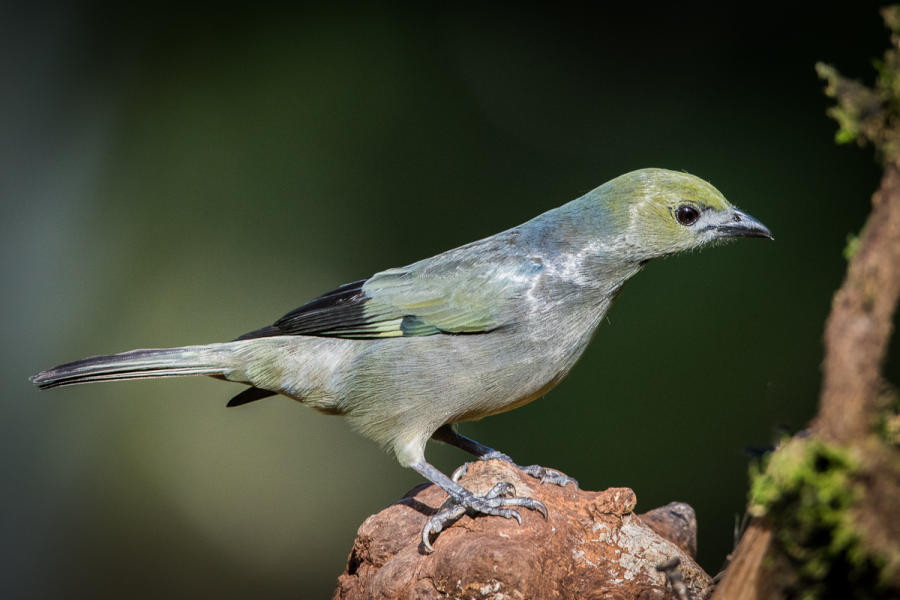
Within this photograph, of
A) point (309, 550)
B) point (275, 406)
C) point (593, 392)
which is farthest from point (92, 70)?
point (593, 392)

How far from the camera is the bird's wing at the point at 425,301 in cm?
418

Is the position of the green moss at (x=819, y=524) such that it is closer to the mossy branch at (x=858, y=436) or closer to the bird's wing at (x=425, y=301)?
the mossy branch at (x=858, y=436)

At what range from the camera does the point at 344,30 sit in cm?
762

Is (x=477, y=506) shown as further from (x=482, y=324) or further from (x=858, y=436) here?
(x=858, y=436)

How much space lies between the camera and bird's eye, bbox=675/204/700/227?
13.5 feet

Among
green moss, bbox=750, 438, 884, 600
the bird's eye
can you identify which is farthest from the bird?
green moss, bbox=750, 438, 884, 600

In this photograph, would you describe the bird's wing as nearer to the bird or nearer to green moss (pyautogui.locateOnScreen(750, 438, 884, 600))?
the bird

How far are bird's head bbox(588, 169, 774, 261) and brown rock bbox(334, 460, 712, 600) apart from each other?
1.41 metres

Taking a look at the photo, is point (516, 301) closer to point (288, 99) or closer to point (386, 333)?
point (386, 333)

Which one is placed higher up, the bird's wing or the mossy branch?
the bird's wing

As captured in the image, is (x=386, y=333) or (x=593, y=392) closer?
(x=386, y=333)

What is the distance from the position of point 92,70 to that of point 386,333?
5.05 meters

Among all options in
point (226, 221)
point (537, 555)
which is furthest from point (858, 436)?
point (226, 221)

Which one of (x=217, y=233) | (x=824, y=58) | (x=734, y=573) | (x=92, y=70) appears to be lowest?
(x=734, y=573)
